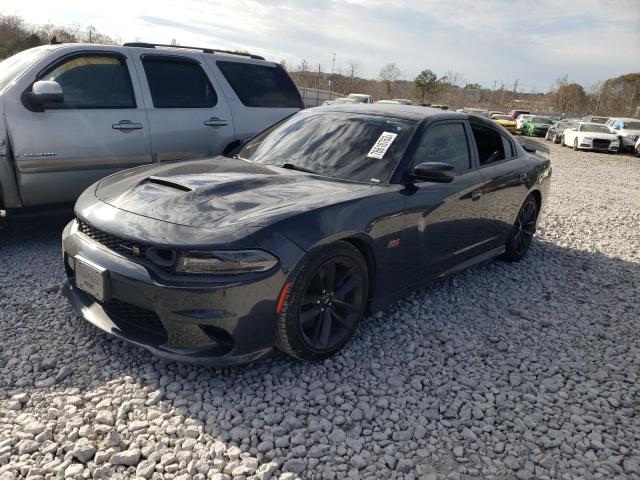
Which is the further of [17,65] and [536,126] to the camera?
[536,126]

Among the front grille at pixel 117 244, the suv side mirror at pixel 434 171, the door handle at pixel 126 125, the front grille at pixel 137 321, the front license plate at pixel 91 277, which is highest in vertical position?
the suv side mirror at pixel 434 171

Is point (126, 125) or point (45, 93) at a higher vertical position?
point (45, 93)

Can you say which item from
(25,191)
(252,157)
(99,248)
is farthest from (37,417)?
(25,191)

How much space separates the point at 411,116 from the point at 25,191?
3.38m

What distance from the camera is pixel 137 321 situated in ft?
9.21

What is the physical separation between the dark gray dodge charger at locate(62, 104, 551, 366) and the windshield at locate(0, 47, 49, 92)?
1.86 meters

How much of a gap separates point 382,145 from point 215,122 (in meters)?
2.50

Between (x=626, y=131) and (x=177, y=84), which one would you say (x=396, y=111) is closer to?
(x=177, y=84)

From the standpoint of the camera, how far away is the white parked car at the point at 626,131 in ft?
74.5

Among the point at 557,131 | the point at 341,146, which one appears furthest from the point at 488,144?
the point at 557,131

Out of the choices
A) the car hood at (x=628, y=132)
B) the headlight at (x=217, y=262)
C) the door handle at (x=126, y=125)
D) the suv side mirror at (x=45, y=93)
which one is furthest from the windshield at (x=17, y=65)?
the car hood at (x=628, y=132)

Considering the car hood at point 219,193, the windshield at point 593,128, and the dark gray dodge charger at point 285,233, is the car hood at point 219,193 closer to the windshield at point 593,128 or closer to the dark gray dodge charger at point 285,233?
the dark gray dodge charger at point 285,233

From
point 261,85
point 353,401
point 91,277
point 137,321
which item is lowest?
point 353,401

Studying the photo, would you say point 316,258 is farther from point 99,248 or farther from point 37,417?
point 37,417
